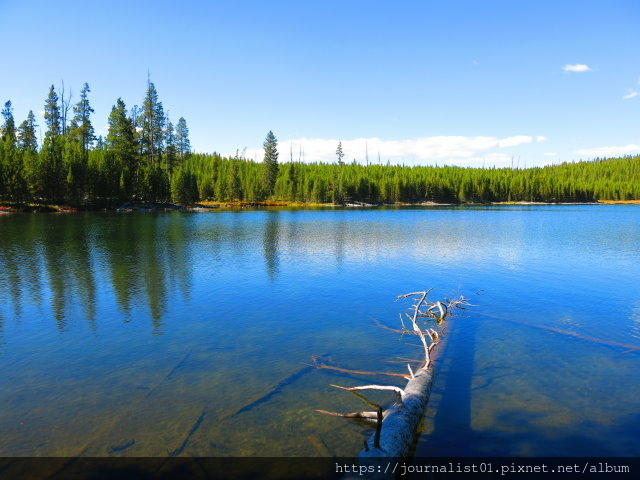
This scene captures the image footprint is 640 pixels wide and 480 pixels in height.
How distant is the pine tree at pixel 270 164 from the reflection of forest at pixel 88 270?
10872cm

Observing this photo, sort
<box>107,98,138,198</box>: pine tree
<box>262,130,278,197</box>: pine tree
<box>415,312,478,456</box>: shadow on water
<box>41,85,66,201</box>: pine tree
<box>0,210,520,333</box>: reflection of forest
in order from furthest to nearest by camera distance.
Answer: <box>262,130,278,197</box>: pine tree → <box>107,98,138,198</box>: pine tree → <box>41,85,66,201</box>: pine tree → <box>0,210,520,333</box>: reflection of forest → <box>415,312,478,456</box>: shadow on water

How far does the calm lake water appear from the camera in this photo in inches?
308

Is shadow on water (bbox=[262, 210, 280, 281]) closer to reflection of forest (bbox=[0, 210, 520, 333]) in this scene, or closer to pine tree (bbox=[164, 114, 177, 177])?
reflection of forest (bbox=[0, 210, 520, 333])

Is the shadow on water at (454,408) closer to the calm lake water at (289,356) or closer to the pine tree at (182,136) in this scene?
the calm lake water at (289,356)

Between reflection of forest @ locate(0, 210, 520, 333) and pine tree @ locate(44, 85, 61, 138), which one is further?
pine tree @ locate(44, 85, 61, 138)

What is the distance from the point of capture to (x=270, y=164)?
497ft

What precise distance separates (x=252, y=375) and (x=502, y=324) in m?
9.81

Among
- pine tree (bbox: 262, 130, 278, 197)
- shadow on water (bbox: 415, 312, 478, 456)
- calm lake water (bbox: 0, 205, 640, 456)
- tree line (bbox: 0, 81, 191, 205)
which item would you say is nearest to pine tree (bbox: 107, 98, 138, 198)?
tree line (bbox: 0, 81, 191, 205)

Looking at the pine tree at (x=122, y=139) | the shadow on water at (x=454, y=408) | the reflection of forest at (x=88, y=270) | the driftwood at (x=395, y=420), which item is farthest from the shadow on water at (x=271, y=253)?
the pine tree at (x=122, y=139)

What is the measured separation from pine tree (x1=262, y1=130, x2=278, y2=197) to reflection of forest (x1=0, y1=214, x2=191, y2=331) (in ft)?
357

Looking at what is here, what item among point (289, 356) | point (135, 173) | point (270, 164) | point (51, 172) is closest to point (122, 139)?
point (135, 173)

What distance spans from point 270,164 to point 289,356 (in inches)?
5687

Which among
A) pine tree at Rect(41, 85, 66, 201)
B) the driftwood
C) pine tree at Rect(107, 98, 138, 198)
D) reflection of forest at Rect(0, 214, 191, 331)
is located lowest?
the driftwood

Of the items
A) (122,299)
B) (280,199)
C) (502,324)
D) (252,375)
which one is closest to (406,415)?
(252,375)
